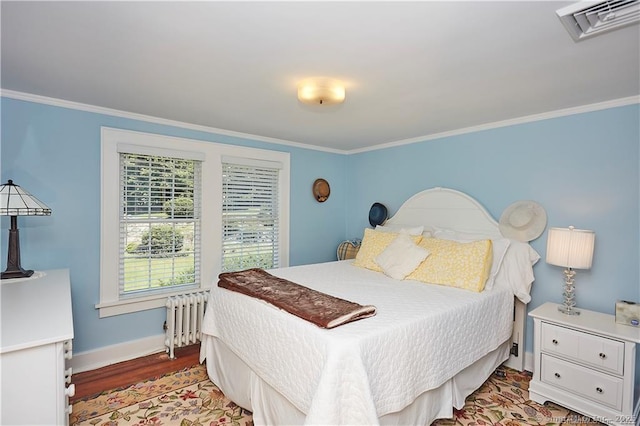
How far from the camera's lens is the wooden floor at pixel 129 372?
101 inches

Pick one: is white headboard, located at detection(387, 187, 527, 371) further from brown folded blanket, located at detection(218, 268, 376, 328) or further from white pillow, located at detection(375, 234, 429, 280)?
brown folded blanket, located at detection(218, 268, 376, 328)

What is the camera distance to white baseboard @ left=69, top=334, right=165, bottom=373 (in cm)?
279

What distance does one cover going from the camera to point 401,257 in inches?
118

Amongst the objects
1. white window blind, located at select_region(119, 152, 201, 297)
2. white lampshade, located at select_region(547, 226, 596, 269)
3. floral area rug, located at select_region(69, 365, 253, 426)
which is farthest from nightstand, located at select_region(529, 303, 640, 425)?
white window blind, located at select_region(119, 152, 201, 297)

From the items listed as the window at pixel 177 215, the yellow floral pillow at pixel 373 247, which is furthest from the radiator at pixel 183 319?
the yellow floral pillow at pixel 373 247

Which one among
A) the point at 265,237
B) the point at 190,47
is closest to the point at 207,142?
the point at 265,237

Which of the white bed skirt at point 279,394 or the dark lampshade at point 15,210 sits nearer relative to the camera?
the white bed skirt at point 279,394

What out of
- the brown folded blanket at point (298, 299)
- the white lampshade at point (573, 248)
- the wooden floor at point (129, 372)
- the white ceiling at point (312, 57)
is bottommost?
the wooden floor at point (129, 372)

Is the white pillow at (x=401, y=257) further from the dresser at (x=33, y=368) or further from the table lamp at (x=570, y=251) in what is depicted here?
the dresser at (x=33, y=368)

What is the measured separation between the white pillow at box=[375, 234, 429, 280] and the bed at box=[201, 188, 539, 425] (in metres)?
0.10

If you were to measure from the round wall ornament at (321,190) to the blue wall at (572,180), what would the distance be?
1.48m

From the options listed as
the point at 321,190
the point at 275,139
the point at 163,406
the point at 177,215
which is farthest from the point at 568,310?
the point at 177,215

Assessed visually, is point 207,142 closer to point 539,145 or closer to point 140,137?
point 140,137

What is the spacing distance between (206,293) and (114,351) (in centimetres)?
92
